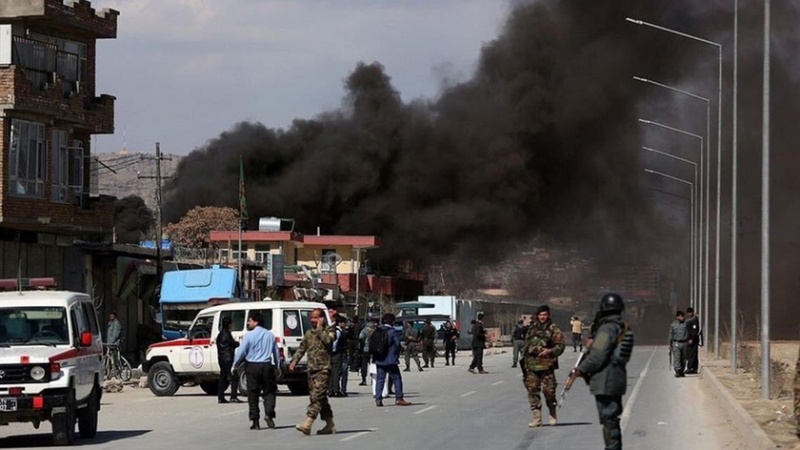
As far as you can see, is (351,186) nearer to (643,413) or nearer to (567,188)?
(567,188)

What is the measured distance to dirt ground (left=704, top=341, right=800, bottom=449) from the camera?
A: 18.0 meters

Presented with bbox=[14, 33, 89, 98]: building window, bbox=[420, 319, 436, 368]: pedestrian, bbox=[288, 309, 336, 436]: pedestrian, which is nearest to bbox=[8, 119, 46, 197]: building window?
bbox=[14, 33, 89, 98]: building window

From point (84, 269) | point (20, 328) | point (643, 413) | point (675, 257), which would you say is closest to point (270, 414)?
point (20, 328)

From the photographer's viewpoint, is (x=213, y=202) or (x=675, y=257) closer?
(x=213, y=202)

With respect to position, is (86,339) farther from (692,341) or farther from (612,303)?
(692,341)

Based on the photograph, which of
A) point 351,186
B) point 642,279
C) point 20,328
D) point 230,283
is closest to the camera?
point 20,328

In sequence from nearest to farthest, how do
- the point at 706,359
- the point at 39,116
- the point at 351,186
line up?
the point at 39,116
the point at 706,359
the point at 351,186

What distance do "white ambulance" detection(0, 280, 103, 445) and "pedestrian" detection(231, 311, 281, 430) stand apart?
1982 mm

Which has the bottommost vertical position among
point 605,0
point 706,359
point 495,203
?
point 706,359

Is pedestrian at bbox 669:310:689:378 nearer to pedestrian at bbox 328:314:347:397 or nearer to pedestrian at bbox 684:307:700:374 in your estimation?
pedestrian at bbox 684:307:700:374

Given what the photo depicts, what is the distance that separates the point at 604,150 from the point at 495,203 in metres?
6.81

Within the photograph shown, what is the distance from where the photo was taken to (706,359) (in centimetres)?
4844

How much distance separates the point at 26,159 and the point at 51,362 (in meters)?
22.5

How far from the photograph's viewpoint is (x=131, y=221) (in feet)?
280
